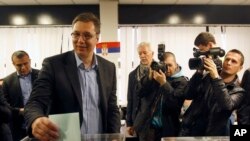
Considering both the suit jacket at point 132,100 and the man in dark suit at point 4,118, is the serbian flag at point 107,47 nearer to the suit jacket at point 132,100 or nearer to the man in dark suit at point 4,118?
the suit jacket at point 132,100

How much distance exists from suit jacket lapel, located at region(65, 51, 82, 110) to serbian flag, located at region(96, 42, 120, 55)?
2.95 metres

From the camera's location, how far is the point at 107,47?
4.60 meters

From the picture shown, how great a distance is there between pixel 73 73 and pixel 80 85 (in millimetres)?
71

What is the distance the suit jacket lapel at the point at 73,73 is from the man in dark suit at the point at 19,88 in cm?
193

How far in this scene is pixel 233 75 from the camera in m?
2.18

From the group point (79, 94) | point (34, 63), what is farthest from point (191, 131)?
point (34, 63)

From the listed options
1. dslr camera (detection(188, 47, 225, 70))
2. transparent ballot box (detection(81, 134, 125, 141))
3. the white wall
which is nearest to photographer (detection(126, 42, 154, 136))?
dslr camera (detection(188, 47, 225, 70))

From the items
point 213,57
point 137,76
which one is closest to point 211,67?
point 213,57

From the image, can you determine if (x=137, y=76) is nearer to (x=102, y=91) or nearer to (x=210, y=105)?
(x=210, y=105)

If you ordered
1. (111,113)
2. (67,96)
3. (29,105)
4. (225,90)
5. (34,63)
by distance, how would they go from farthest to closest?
(34,63) < (225,90) < (111,113) < (67,96) < (29,105)

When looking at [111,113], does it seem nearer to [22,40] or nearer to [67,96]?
[67,96]

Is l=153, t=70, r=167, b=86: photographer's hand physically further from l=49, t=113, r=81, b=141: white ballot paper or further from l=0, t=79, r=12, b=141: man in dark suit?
l=49, t=113, r=81, b=141: white ballot paper

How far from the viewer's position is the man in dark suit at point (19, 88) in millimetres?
3297

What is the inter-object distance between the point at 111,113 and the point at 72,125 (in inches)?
30.7
